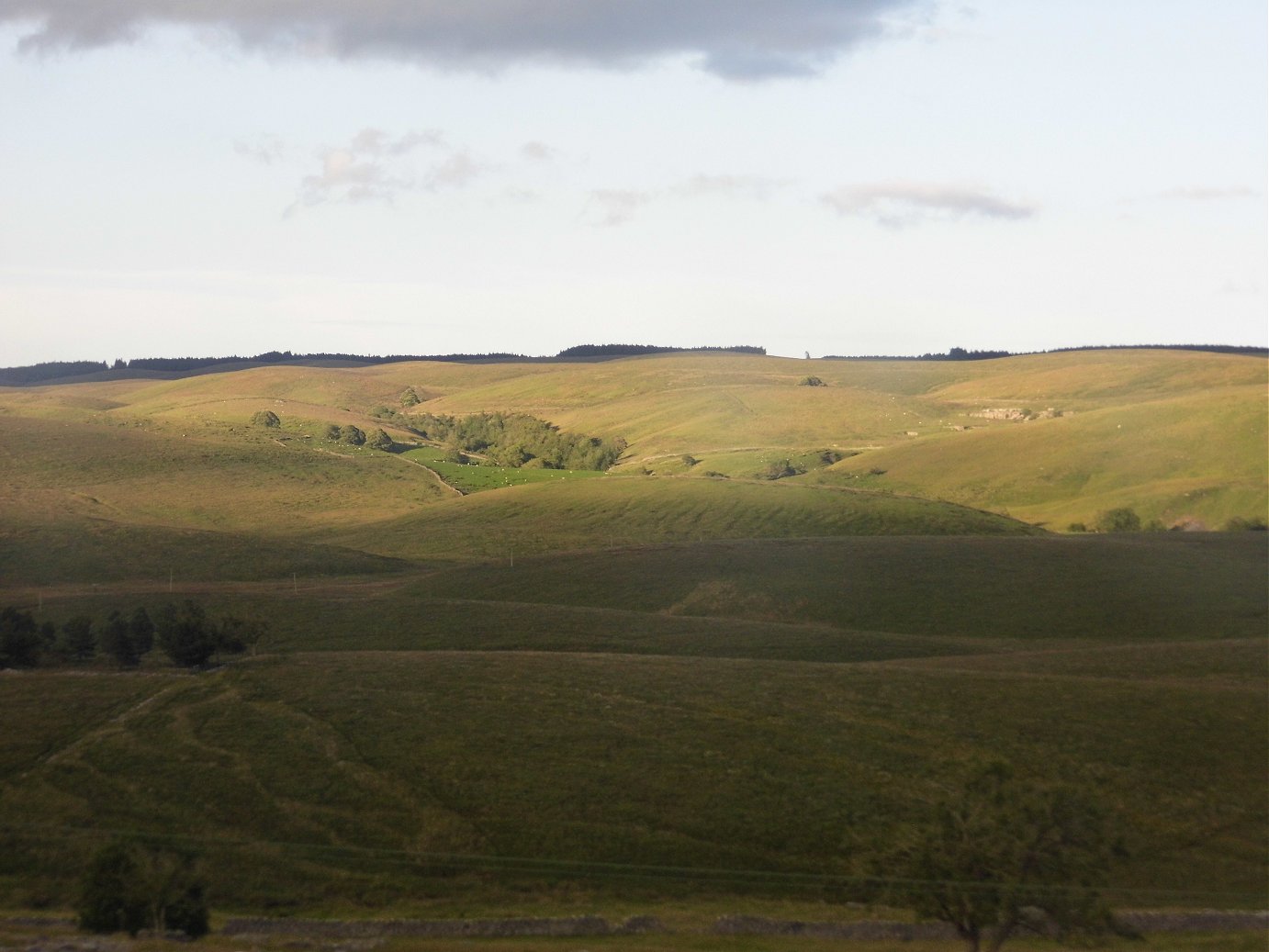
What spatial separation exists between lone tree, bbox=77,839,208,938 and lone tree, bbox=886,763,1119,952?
701 inches

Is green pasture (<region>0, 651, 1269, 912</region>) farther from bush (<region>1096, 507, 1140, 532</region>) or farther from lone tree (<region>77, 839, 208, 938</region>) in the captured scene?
bush (<region>1096, 507, 1140, 532</region>)

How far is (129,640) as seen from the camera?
61031 mm

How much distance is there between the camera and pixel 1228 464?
14925 centimetres

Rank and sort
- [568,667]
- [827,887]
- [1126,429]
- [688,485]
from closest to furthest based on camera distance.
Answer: [827,887] → [568,667] → [688,485] → [1126,429]

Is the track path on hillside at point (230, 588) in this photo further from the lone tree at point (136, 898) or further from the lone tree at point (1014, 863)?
the lone tree at point (1014, 863)

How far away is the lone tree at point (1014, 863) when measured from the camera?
27.7 metres

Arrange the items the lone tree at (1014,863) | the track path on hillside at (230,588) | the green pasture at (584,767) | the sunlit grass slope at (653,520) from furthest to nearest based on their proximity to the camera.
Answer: the sunlit grass slope at (653,520) → the track path on hillside at (230,588) → the green pasture at (584,767) → the lone tree at (1014,863)

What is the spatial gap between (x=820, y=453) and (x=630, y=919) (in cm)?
16013

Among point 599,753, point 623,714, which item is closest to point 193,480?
point 623,714

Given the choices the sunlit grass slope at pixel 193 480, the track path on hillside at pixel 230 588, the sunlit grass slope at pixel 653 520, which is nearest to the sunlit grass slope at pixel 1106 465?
the sunlit grass slope at pixel 653 520

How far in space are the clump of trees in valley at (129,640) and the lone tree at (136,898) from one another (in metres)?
28.8

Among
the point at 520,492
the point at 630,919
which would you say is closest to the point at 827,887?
the point at 630,919

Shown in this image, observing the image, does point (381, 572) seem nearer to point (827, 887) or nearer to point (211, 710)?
point (211, 710)

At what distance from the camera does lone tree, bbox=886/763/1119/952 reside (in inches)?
1092
